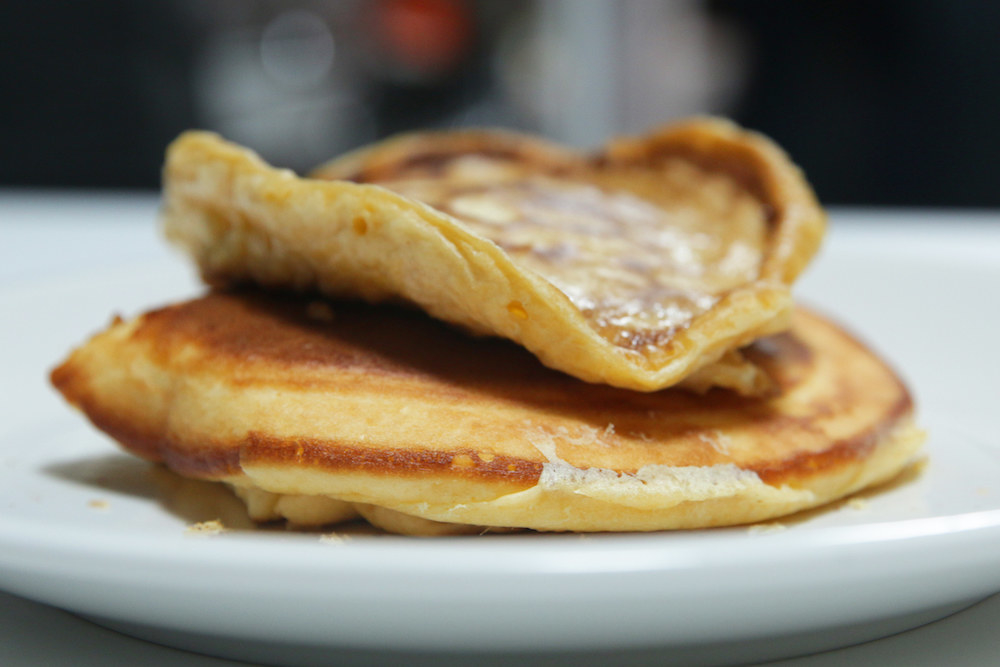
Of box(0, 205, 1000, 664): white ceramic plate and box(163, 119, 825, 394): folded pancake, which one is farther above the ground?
box(163, 119, 825, 394): folded pancake

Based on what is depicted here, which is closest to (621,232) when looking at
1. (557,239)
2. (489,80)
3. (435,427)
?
(557,239)

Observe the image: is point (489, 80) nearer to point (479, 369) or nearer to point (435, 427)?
point (479, 369)

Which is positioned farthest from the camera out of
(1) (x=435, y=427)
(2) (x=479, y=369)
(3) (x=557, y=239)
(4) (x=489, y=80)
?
(4) (x=489, y=80)

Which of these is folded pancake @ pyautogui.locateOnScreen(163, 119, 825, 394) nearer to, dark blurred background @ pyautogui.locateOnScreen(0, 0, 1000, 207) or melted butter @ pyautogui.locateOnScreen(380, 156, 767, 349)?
melted butter @ pyautogui.locateOnScreen(380, 156, 767, 349)

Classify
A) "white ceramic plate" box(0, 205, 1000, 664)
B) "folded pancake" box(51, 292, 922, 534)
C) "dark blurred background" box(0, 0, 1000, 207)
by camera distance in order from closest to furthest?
"white ceramic plate" box(0, 205, 1000, 664) → "folded pancake" box(51, 292, 922, 534) → "dark blurred background" box(0, 0, 1000, 207)

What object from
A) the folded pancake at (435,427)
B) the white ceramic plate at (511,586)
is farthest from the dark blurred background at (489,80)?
the white ceramic plate at (511,586)

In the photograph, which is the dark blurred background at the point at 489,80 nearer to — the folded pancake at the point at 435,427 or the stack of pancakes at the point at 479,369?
the stack of pancakes at the point at 479,369

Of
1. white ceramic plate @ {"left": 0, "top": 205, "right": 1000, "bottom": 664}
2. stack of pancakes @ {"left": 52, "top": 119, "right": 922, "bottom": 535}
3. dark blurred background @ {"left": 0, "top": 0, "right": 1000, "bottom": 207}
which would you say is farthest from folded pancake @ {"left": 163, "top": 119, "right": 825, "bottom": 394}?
dark blurred background @ {"left": 0, "top": 0, "right": 1000, "bottom": 207}

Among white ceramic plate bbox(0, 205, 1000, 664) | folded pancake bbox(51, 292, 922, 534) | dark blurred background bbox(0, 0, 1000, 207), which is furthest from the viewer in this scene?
dark blurred background bbox(0, 0, 1000, 207)
